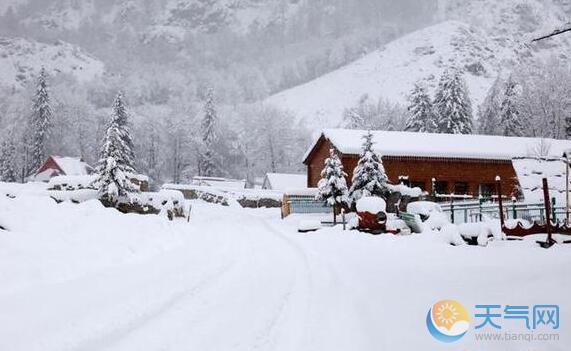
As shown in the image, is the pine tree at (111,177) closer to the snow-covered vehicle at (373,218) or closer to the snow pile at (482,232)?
the snow-covered vehicle at (373,218)

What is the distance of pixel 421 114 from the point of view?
59.1 metres

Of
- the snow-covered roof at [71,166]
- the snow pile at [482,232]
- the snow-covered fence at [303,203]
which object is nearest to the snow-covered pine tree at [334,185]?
the snow-covered fence at [303,203]

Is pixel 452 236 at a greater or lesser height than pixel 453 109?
lesser

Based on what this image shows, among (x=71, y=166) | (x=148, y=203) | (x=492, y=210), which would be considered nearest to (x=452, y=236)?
(x=492, y=210)

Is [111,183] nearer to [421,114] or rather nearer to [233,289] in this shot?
[233,289]

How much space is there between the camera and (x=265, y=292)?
7.04m

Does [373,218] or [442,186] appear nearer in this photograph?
[373,218]

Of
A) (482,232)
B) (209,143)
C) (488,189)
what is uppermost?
(209,143)

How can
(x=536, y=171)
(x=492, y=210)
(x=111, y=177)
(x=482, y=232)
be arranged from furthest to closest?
(x=111, y=177), (x=492, y=210), (x=536, y=171), (x=482, y=232)

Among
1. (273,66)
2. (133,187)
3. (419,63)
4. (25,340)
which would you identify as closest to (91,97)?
(273,66)

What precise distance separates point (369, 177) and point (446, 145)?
11.4m

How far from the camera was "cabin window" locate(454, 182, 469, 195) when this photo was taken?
33.3m

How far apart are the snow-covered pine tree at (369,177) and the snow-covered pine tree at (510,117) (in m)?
37.0

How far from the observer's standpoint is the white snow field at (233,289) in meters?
4.78
